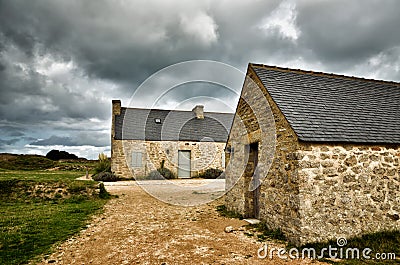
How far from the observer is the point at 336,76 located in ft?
26.9

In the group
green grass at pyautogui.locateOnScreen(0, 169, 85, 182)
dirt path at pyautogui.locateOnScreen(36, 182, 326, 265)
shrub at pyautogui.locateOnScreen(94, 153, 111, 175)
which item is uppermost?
shrub at pyautogui.locateOnScreen(94, 153, 111, 175)

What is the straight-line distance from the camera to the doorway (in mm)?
→ 7090

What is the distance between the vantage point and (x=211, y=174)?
1919 cm

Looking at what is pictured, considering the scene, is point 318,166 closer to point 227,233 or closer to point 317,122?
point 317,122

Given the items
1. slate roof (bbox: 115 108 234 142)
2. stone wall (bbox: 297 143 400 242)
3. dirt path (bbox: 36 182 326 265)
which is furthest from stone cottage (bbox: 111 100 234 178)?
stone wall (bbox: 297 143 400 242)

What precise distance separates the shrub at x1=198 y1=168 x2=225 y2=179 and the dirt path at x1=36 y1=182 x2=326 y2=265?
11090 millimetres

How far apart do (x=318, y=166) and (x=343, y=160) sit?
620mm

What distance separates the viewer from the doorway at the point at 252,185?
709 cm

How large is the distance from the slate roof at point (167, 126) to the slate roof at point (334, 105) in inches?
506

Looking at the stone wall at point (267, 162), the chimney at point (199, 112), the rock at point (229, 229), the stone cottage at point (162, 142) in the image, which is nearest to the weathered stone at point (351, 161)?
the stone wall at point (267, 162)

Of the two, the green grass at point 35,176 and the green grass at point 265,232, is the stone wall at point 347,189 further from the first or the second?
the green grass at point 35,176

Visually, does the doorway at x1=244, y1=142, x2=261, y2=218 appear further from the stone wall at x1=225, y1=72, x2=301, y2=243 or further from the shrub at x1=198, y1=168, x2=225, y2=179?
A: the shrub at x1=198, y1=168, x2=225, y2=179

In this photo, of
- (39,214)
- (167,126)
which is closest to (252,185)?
(39,214)

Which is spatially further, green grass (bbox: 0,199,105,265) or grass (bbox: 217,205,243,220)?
grass (bbox: 217,205,243,220)
